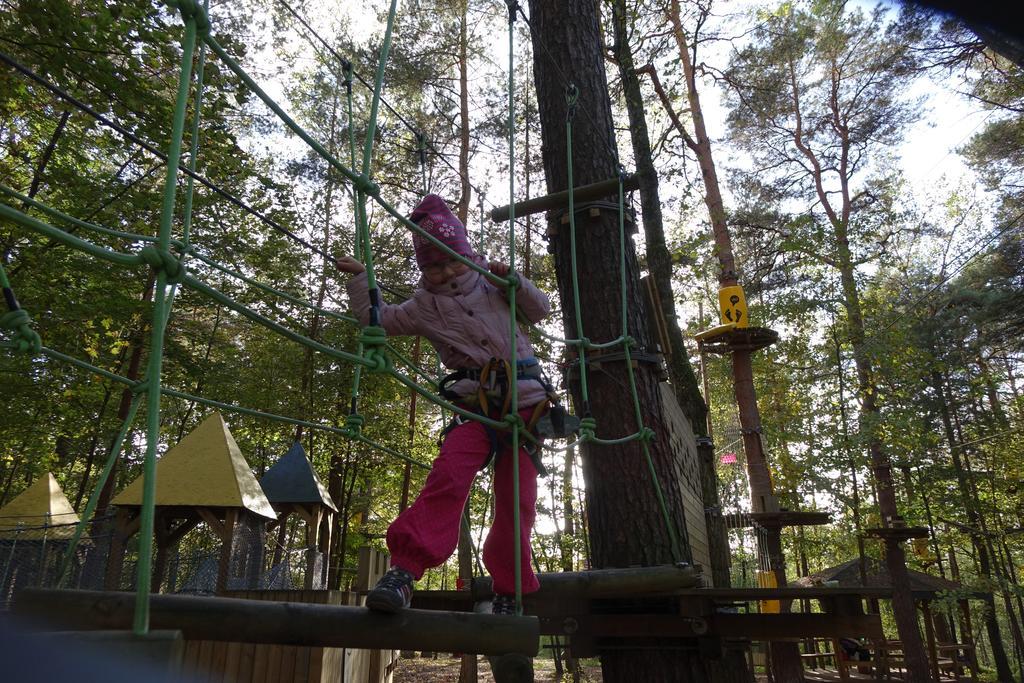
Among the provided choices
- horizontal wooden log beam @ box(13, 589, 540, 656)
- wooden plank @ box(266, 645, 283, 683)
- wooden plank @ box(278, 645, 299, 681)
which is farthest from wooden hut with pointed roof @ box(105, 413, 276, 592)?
horizontal wooden log beam @ box(13, 589, 540, 656)

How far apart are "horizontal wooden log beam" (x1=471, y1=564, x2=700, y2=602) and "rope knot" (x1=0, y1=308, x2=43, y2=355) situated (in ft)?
5.32

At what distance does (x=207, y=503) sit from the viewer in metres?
6.38

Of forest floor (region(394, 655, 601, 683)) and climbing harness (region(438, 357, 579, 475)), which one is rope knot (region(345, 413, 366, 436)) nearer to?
climbing harness (region(438, 357, 579, 475))

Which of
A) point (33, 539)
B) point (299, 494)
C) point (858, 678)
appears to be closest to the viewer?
point (299, 494)

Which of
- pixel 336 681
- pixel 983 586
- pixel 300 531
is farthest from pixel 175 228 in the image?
pixel 983 586

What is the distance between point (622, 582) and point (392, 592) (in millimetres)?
949

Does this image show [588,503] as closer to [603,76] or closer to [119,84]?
[603,76]

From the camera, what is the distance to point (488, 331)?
2213 mm

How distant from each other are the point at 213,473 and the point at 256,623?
566 cm

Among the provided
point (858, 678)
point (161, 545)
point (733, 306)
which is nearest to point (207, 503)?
point (161, 545)

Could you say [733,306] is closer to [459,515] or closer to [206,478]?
[206,478]

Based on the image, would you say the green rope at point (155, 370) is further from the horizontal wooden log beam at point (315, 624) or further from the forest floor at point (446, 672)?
the forest floor at point (446, 672)

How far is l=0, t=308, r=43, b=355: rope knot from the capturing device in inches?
46.9

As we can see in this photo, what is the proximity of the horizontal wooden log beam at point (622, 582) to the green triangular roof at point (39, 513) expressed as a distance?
8.88 meters
